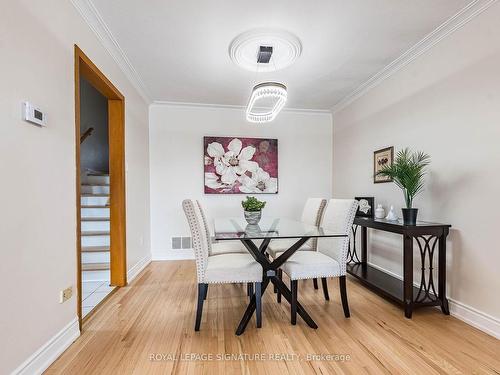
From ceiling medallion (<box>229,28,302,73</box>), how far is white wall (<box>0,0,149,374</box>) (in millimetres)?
1296

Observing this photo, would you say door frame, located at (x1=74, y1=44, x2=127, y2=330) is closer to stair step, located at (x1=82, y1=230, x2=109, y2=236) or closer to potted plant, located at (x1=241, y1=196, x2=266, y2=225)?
stair step, located at (x1=82, y1=230, x2=109, y2=236)

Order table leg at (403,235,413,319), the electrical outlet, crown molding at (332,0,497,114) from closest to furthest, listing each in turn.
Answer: the electrical outlet
crown molding at (332,0,497,114)
table leg at (403,235,413,319)

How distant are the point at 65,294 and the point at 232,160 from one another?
2912mm

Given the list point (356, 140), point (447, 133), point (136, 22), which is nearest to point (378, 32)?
point (447, 133)

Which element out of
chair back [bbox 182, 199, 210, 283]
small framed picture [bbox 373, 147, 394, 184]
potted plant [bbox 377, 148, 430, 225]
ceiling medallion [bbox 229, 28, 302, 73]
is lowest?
chair back [bbox 182, 199, 210, 283]

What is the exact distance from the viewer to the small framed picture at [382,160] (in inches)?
122

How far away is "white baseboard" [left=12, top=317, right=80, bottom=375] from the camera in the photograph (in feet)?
4.70

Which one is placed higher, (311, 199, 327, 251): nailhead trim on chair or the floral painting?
the floral painting

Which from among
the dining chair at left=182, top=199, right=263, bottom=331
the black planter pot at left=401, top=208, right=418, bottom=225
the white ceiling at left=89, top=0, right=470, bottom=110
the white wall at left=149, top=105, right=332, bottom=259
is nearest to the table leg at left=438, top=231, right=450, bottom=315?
the black planter pot at left=401, top=208, right=418, bottom=225

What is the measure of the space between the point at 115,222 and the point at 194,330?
1.53 meters

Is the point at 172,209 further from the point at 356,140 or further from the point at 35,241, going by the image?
the point at 356,140

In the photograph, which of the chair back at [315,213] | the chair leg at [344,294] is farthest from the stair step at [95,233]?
the chair leg at [344,294]

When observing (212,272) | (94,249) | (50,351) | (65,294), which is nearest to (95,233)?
(94,249)

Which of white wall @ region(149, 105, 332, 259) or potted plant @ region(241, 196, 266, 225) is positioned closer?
potted plant @ region(241, 196, 266, 225)
